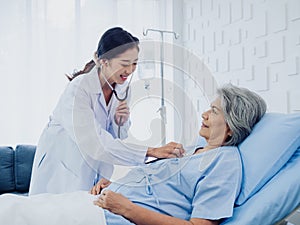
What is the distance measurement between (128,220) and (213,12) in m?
2.09

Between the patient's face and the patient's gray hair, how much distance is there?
2 cm

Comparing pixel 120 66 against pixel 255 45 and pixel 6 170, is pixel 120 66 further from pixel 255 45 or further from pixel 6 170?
pixel 6 170

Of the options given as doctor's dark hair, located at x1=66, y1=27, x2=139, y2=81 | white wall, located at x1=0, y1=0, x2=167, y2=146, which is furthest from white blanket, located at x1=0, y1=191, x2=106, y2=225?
white wall, located at x1=0, y1=0, x2=167, y2=146

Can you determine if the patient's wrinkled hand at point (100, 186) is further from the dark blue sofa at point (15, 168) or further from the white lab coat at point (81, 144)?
the dark blue sofa at point (15, 168)

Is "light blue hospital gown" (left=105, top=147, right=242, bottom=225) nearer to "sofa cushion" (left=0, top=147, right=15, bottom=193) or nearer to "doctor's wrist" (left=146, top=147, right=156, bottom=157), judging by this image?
"doctor's wrist" (left=146, top=147, right=156, bottom=157)

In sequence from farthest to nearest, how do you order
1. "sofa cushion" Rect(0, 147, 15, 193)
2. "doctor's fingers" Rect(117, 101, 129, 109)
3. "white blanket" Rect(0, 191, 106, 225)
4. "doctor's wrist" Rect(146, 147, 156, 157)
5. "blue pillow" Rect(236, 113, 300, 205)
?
"sofa cushion" Rect(0, 147, 15, 193)
"doctor's fingers" Rect(117, 101, 129, 109)
"doctor's wrist" Rect(146, 147, 156, 157)
"blue pillow" Rect(236, 113, 300, 205)
"white blanket" Rect(0, 191, 106, 225)

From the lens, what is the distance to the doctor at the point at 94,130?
1525 millimetres

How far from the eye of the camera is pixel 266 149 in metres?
1.29

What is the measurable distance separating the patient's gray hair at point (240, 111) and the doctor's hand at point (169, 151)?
18cm

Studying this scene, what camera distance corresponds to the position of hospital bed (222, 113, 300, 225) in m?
1.11

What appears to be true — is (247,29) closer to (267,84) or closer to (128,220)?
(267,84)

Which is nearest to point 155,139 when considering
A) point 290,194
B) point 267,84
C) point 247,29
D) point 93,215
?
point 93,215

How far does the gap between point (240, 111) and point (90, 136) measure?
62cm

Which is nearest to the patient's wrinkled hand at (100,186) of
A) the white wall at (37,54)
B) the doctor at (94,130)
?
the doctor at (94,130)
